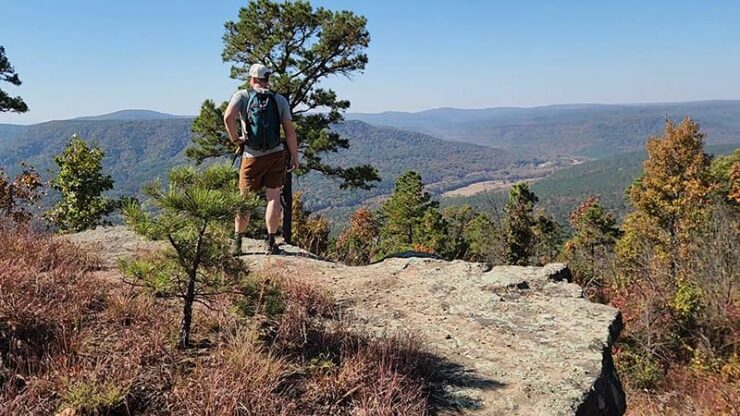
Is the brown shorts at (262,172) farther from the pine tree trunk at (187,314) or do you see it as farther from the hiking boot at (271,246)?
the pine tree trunk at (187,314)

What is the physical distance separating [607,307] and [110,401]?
4.40 m

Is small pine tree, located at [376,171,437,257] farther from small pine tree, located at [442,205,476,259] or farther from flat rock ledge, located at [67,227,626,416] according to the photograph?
flat rock ledge, located at [67,227,626,416]

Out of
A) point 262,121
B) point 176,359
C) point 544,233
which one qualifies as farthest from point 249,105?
point 544,233

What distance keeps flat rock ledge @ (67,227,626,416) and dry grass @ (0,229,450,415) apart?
0.46 meters

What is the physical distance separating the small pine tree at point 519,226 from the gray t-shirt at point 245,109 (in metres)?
26.7

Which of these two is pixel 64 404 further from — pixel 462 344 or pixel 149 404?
pixel 462 344

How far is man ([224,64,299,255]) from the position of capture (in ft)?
16.9

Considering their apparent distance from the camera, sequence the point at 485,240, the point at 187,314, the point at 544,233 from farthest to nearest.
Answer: the point at 544,233
the point at 485,240
the point at 187,314

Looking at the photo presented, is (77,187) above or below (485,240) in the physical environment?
above

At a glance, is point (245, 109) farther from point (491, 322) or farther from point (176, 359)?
point (491, 322)

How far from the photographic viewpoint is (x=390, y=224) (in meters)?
37.0

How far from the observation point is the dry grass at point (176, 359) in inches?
98.4

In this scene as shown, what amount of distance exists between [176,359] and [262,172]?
10.1 ft

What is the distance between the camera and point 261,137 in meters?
5.38
